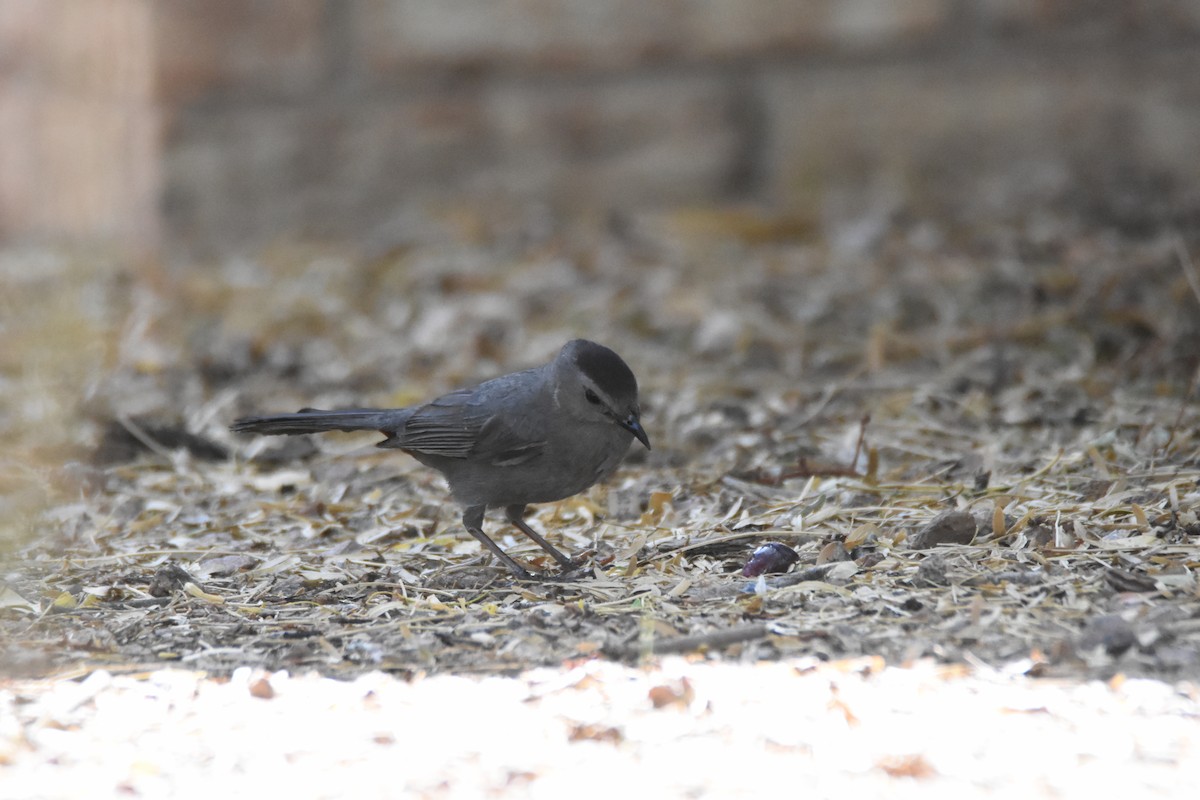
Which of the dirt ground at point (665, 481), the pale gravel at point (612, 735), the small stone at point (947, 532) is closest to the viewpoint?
the pale gravel at point (612, 735)

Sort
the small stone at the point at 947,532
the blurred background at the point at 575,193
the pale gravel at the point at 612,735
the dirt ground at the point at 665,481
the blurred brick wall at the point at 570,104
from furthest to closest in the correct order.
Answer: the blurred brick wall at the point at 570,104 → the blurred background at the point at 575,193 → the small stone at the point at 947,532 → the dirt ground at the point at 665,481 → the pale gravel at the point at 612,735

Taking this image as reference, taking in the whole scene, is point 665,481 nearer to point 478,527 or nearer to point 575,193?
point 478,527

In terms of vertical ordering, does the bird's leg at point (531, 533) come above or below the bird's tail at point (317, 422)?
below

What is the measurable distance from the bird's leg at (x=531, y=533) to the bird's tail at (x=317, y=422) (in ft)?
1.34

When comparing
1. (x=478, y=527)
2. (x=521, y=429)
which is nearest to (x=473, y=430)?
(x=521, y=429)

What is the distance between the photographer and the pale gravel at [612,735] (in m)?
2.30

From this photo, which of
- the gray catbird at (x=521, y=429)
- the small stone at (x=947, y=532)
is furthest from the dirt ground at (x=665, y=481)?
the gray catbird at (x=521, y=429)

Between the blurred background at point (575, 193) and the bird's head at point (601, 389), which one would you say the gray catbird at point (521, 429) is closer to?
the bird's head at point (601, 389)

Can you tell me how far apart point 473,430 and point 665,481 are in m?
0.76

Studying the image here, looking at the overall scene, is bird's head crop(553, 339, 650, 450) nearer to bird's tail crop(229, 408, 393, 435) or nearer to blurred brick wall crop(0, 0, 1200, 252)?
bird's tail crop(229, 408, 393, 435)

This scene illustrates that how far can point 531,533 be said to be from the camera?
156 inches

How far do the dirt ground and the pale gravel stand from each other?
16mm

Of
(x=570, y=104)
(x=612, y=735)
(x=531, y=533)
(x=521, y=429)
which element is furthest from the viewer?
(x=570, y=104)

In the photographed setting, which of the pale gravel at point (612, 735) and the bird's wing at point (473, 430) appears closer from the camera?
the pale gravel at point (612, 735)
